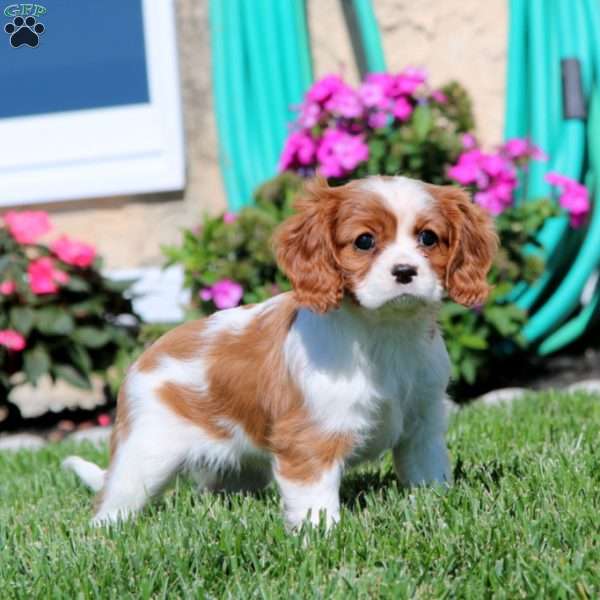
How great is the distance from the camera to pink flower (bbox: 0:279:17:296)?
249 inches

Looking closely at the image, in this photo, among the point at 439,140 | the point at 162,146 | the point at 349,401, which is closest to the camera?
the point at 349,401

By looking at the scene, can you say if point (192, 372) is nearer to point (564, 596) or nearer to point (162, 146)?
point (564, 596)

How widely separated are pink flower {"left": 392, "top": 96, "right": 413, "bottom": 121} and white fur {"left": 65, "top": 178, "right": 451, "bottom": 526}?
9.27 feet

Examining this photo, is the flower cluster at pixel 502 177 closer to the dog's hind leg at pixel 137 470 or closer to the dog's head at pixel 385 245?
the dog's head at pixel 385 245

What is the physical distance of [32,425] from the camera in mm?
6707

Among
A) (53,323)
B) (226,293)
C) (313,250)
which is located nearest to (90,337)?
(53,323)

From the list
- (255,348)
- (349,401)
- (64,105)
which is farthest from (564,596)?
(64,105)

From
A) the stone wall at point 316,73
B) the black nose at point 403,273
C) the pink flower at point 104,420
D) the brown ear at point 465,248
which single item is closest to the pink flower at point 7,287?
the pink flower at point 104,420

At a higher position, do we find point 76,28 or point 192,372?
point 76,28

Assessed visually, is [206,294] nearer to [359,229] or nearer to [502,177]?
[502,177]

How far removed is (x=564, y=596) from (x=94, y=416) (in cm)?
461

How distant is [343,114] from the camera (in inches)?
249

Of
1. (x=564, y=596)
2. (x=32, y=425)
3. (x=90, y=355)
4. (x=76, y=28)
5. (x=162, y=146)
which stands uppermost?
(x=76, y=28)

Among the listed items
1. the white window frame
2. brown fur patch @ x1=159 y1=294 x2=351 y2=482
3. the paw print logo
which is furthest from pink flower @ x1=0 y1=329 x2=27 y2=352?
brown fur patch @ x1=159 y1=294 x2=351 y2=482
